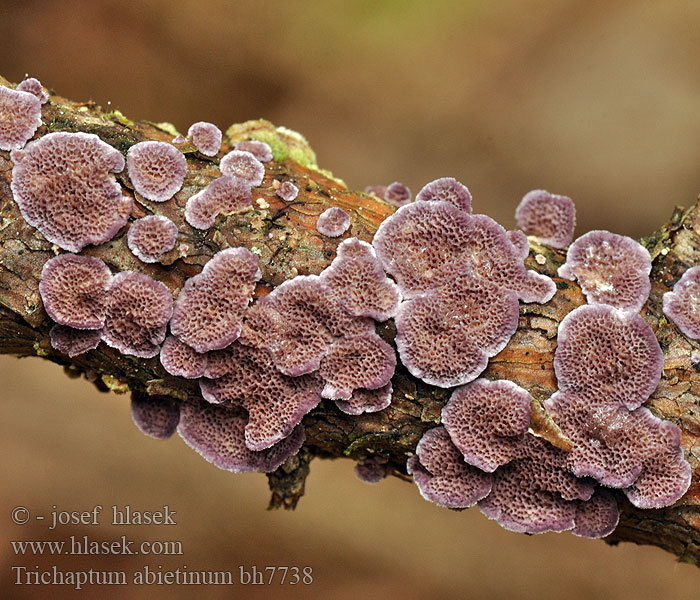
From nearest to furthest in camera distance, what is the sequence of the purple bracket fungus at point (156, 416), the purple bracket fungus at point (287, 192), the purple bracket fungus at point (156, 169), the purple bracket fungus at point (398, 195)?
the purple bracket fungus at point (156, 169), the purple bracket fungus at point (287, 192), the purple bracket fungus at point (156, 416), the purple bracket fungus at point (398, 195)

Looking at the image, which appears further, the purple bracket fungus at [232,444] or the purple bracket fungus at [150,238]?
the purple bracket fungus at [232,444]

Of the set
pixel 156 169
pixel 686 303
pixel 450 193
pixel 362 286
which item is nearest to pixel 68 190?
pixel 156 169

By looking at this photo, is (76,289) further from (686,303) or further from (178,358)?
→ (686,303)

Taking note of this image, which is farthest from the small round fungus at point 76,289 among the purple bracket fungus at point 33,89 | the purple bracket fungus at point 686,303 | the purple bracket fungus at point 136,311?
the purple bracket fungus at point 686,303

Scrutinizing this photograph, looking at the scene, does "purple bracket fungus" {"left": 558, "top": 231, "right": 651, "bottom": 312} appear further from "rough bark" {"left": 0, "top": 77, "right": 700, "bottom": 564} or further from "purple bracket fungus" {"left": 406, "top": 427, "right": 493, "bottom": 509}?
"purple bracket fungus" {"left": 406, "top": 427, "right": 493, "bottom": 509}

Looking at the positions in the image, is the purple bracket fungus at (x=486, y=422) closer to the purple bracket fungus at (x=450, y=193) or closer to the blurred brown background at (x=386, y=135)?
the purple bracket fungus at (x=450, y=193)

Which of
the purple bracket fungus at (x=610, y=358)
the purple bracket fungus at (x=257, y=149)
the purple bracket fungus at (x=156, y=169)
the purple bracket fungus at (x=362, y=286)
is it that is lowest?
the purple bracket fungus at (x=610, y=358)
